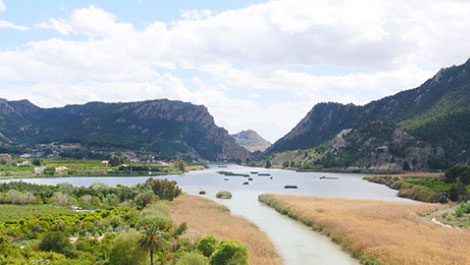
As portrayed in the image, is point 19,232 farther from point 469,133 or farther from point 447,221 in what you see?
point 469,133

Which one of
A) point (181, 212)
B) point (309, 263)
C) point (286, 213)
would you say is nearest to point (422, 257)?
point (309, 263)

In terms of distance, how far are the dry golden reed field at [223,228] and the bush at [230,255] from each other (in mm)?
3810

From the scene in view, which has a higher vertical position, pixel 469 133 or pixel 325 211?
pixel 469 133

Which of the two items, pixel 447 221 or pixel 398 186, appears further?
pixel 398 186

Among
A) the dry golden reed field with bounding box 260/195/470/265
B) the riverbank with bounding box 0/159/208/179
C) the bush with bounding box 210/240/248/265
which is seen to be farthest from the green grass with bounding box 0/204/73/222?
the riverbank with bounding box 0/159/208/179

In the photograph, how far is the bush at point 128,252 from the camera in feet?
89.4

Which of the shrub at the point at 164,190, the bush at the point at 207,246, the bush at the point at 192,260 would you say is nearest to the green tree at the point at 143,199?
the shrub at the point at 164,190

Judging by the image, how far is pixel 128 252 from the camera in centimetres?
2728

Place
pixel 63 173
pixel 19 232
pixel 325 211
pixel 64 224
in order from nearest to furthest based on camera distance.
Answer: pixel 19 232, pixel 64 224, pixel 325 211, pixel 63 173

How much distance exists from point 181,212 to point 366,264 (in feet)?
119

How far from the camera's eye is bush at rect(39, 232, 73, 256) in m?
32.2

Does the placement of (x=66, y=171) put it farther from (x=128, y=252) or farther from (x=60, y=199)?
(x=128, y=252)

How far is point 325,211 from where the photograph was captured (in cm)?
6103

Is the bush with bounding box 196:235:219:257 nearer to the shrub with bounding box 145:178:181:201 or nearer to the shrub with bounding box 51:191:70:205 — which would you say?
the shrub with bounding box 51:191:70:205
